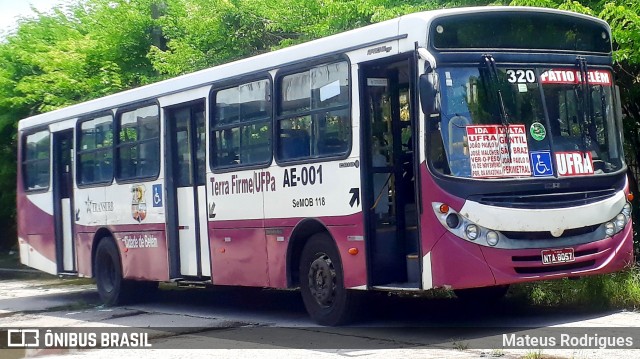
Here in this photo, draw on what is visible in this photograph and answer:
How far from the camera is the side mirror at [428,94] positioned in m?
10.1

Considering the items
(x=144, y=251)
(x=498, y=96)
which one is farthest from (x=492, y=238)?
(x=144, y=251)

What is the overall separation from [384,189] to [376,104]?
917mm

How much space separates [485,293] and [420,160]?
287 centimetres

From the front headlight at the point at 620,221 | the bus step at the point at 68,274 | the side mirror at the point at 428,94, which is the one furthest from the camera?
the bus step at the point at 68,274

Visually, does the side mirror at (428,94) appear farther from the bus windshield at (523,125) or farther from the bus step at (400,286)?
the bus step at (400,286)

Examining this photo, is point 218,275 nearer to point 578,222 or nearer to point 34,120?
point 578,222

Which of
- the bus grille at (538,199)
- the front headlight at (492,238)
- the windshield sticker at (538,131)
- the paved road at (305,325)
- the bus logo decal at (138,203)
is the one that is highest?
the windshield sticker at (538,131)

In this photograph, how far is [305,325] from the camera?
40.6 feet

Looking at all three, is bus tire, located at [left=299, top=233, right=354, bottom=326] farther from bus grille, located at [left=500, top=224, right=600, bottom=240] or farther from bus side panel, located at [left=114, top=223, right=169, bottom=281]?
bus side panel, located at [left=114, top=223, right=169, bottom=281]

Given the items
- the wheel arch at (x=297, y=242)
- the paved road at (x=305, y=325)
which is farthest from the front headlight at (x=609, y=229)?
the wheel arch at (x=297, y=242)

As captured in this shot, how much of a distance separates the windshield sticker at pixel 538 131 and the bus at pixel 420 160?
0.03 ft

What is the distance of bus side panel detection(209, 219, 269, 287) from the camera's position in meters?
13.1

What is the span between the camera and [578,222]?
10.7 metres
